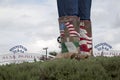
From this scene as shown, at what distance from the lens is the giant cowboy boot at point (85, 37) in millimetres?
14172

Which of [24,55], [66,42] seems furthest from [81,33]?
[24,55]

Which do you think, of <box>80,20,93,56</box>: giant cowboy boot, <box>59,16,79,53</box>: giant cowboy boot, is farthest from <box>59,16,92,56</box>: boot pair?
<box>80,20,93,56</box>: giant cowboy boot

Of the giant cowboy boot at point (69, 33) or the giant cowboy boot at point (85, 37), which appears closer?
the giant cowboy boot at point (69, 33)

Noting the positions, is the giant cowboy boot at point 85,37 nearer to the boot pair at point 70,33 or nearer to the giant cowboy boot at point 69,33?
the boot pair at point 70,33

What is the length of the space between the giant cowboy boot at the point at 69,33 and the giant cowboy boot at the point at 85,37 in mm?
741

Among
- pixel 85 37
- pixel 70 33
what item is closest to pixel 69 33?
pixel 70 33

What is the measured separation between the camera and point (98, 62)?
10008 mm

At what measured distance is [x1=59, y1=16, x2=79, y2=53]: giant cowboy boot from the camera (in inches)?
523

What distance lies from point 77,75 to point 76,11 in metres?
4.57

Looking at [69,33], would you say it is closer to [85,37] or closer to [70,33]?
[70,33]

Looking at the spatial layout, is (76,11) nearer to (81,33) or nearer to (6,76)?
(81,33)

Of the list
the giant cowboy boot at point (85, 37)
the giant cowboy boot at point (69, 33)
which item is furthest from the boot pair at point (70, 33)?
the giant cowboy boot at point (85, 37)

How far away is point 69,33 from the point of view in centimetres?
1332

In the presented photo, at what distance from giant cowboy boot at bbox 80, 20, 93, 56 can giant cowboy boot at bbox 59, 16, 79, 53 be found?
741 mm
